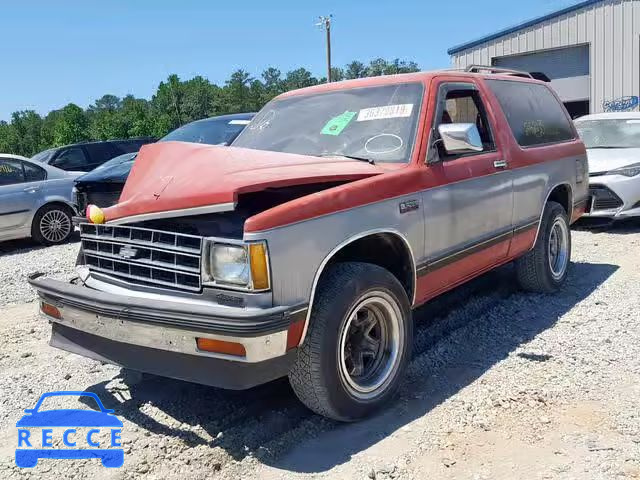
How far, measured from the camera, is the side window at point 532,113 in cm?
532

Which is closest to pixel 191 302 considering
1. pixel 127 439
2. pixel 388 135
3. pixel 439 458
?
pixel 127 439

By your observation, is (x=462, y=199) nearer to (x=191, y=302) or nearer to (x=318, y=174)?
(x=318, y=174)

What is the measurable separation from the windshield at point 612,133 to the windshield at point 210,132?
564 cm

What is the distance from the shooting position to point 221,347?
3041 millimetres

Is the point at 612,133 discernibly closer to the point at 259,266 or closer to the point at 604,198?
the point at 604,198

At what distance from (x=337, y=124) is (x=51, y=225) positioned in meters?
7.30

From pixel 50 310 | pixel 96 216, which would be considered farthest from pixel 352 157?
pixel 50 310

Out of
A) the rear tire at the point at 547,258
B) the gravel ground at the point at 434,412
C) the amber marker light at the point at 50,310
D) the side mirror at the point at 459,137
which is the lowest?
the gravel ground at the point at 434,412

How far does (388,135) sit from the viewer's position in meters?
4.25

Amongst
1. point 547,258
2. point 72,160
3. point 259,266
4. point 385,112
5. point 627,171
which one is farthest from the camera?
point 72,160

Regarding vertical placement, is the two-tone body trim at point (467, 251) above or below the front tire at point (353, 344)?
above

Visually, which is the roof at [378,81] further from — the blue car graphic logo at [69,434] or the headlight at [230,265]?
the blue car graphic logo at [69,434]

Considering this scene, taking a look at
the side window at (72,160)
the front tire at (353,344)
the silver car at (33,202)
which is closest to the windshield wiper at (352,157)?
the front tire at (353,344)

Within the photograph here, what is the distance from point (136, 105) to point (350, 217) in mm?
55488
